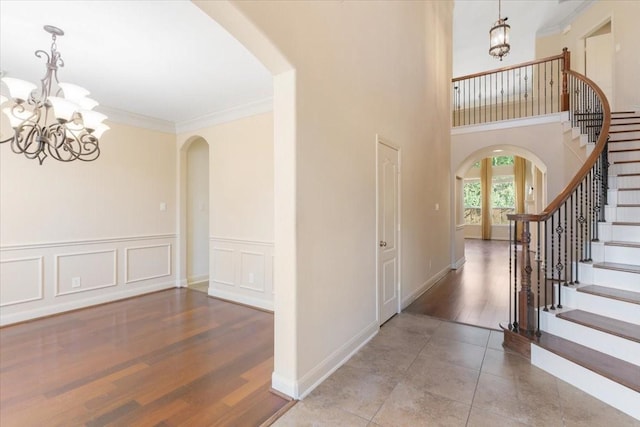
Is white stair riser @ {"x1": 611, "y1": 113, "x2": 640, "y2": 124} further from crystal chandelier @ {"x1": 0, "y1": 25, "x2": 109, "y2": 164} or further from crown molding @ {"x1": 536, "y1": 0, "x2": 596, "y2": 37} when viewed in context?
crystal chandelier @ {"x1": 0, "y1": 25, "x2": 109, "y2": 164}

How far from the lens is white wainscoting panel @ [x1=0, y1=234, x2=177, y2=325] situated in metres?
3.75

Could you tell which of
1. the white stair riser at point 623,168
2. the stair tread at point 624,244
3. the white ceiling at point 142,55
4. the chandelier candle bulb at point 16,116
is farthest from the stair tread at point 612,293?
the chandelier candle bulb at point 16,116

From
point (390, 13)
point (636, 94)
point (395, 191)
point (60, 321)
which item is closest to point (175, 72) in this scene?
point (390, 13)

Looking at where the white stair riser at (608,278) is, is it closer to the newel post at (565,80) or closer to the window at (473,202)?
the newel post at (565,80)

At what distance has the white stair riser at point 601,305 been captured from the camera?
7.97 ft

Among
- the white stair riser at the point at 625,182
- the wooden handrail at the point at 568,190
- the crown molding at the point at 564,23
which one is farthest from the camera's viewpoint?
the crown molding at the point at 564,23

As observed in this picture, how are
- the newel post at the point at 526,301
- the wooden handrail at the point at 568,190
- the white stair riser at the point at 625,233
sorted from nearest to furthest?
1. the wooden handrail at the point at 568,190
2. the newel post at the point at 526,301
3. the white stair riser at the point at 625,233

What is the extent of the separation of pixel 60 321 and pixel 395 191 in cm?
439

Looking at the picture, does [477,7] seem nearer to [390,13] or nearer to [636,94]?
[636,94]

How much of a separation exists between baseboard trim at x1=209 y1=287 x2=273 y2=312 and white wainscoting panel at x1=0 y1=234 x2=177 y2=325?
1090mm

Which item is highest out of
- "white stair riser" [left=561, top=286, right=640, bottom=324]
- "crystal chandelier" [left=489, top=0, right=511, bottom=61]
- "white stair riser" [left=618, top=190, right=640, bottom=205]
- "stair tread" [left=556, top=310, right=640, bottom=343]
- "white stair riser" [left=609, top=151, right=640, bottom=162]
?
"crystal chandelier" [left=489, top=0, right=511, bottom=61]

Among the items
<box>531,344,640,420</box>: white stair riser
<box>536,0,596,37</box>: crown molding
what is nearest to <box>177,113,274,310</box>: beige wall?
<box>531,344,640,420</box>: white stair riser

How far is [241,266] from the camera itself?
4.56 meters

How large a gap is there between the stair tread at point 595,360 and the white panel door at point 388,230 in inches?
56.8
